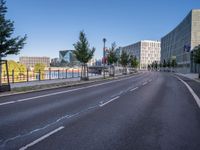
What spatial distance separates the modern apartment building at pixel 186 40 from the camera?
12032 cm

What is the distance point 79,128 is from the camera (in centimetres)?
786

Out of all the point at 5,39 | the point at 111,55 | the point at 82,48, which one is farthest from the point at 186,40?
the point at 5,39

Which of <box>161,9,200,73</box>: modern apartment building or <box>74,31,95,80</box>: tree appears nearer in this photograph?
<box>74,31,95,80</box>: tree

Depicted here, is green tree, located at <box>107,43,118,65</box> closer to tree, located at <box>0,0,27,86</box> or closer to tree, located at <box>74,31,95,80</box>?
tree, located at <box>74,31,95,80</box>

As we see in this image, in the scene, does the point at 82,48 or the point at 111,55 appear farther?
the point at 111,55

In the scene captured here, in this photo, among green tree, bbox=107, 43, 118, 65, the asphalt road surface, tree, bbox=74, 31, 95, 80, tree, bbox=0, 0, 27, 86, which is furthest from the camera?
green tree, bbox=107, 43, 118, 65

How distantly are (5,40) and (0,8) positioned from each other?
7.02 ft

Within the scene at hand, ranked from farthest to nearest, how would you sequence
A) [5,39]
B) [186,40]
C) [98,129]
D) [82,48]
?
1. [186,40]
2. [82,48]
3. [5,39]
4. [98,129]

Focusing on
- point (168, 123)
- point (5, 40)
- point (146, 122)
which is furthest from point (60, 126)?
point (5, 40)

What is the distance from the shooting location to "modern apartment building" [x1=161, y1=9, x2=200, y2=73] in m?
120

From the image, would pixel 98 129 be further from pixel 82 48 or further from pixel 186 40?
pixel 186 40

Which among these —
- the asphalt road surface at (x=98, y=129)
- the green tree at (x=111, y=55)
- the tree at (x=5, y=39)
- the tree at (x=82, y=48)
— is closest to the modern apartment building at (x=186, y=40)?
the green tree at (x=111, y=55)

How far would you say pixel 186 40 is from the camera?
13262 cm

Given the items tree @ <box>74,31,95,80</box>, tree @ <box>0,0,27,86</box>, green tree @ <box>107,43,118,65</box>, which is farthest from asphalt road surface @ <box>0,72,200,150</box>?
green tree @ <box>107,43,118,65</box>
